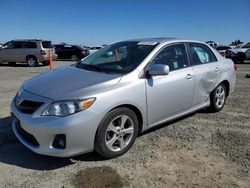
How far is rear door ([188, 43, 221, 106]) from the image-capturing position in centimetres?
485

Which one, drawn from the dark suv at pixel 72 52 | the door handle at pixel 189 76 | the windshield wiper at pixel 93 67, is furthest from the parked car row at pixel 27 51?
the door handle at pixel 189 76

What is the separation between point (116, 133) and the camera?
3.62m

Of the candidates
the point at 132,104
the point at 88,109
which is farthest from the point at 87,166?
the point at 132,104

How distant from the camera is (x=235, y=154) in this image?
3.84 metres

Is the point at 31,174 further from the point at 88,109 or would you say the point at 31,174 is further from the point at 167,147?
the point at 167,147

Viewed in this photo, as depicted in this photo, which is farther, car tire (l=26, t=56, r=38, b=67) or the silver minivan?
car tire (l=26, t=56, r=38, b=67)

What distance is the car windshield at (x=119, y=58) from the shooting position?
4.07 m

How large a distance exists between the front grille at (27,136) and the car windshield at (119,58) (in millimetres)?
1376

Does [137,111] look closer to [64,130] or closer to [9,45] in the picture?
[64,130]

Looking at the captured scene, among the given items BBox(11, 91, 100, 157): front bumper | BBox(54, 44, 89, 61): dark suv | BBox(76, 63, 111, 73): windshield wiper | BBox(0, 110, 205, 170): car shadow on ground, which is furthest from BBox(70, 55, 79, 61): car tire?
BBox(11, 91, 100, 157): front bumper

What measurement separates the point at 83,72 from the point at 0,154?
1.64 meters

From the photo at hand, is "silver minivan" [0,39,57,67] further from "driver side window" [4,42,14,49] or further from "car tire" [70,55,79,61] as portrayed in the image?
"car tire" [70,55,79,61]

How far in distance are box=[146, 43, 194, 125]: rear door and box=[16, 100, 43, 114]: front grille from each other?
1522 mm

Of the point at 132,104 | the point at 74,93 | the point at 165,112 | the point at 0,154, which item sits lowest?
the point at 0,154
